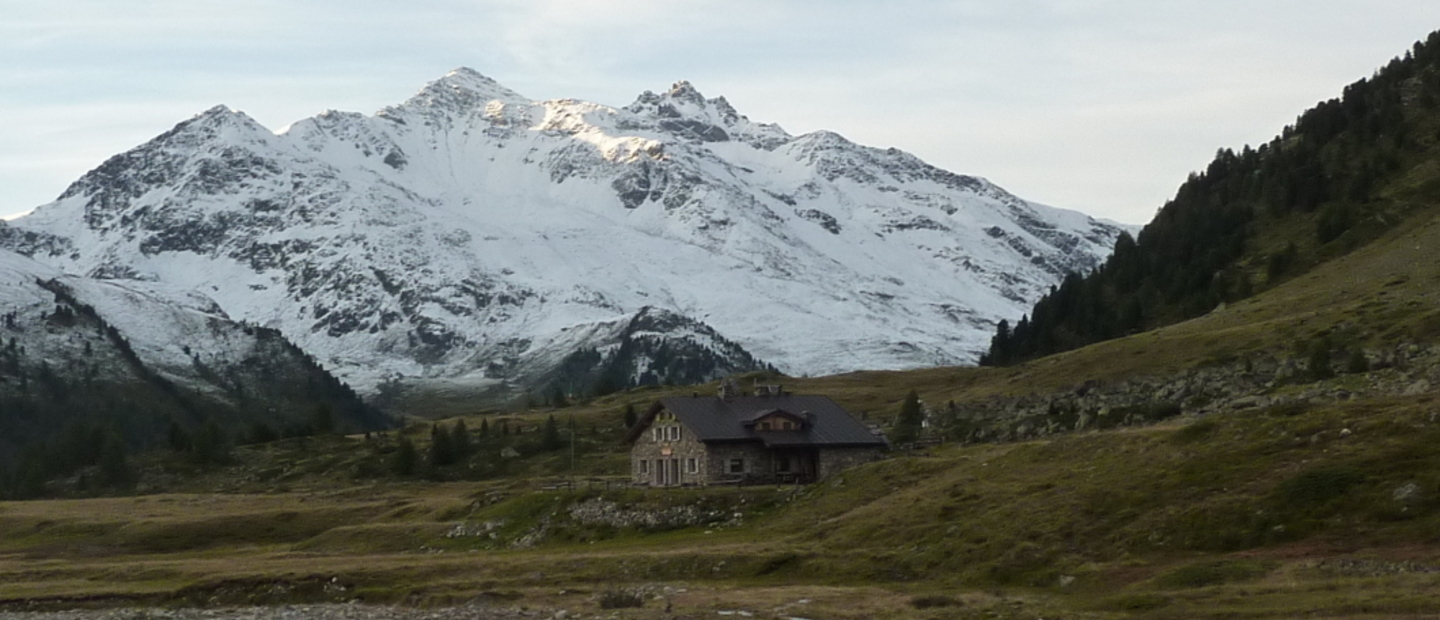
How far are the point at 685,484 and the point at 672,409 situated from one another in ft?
17.3

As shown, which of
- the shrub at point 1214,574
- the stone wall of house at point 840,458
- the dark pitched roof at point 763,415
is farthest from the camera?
the stone wall of house at point 840,458

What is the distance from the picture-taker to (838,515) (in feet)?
278

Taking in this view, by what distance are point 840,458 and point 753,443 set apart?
5.78m

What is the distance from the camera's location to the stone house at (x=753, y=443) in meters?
104

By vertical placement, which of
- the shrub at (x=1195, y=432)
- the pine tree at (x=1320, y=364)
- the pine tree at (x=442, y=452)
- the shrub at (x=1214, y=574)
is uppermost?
the pine tree at (x=1320, y=364)

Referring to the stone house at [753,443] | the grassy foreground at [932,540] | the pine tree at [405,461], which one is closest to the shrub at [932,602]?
the grassy foreground at [932,540]

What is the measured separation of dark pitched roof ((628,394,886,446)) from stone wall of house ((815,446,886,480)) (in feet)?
1.92

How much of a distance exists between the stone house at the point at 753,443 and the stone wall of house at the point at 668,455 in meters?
0.06

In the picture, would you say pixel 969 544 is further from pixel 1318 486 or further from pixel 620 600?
pixel 620 600

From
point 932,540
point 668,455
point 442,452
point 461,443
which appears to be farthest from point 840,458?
point 461,443

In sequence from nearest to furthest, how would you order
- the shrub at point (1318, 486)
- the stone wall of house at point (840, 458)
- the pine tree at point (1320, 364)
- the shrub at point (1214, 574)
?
the shrub at point (1214, 574) < the shrub at point (1318, 486) < the stone wall of house at point (840, 458) < the pine tree at point (1320, 364)

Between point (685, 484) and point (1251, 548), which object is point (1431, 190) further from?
point (1251, 548)

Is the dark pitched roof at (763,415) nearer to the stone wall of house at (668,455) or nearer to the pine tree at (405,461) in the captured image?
the stone wall of house at (668,455)

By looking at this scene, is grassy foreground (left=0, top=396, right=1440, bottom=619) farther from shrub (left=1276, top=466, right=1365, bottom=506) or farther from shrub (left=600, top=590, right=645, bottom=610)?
shrub (left=600, top=590, right=645, bottom=610)
